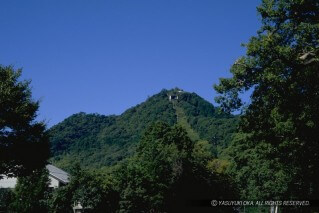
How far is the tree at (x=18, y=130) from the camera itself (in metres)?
27.4

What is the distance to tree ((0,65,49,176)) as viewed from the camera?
89.8ft

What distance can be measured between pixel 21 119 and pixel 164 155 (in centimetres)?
2167

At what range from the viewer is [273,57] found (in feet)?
62.9

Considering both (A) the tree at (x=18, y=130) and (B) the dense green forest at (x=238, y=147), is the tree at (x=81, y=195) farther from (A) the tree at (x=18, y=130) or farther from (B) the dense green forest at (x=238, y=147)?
(A) the tree at (x=18, y=130)

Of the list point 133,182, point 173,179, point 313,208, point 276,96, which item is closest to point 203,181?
point 173,179

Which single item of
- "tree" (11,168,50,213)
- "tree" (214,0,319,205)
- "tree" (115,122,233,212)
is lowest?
"tree" (11,168,50,213)

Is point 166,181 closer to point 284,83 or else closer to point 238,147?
point 238,147

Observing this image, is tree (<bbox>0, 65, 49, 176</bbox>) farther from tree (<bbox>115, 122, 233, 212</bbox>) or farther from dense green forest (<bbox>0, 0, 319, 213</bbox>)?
tree (<bbox>115, 122, 233, 212</bbox>)

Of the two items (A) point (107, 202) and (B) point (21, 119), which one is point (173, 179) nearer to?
(A) point (107, 202)

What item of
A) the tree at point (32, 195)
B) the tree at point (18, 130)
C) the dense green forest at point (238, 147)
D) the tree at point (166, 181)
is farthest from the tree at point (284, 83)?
the tree at point (32, 195)

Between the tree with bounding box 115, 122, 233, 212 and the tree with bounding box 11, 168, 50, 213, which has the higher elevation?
the tree with bounding box 115, 122, 233, 212

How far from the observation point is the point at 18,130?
28.7 meters

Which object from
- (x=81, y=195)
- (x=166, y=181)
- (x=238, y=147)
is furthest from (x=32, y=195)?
(x=238, y=147)

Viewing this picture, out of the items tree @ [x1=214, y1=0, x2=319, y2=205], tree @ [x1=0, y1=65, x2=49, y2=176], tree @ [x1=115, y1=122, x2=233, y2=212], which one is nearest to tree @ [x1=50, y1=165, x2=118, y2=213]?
tree @ [x1=115, y1=122, x2=233, y2=212]
